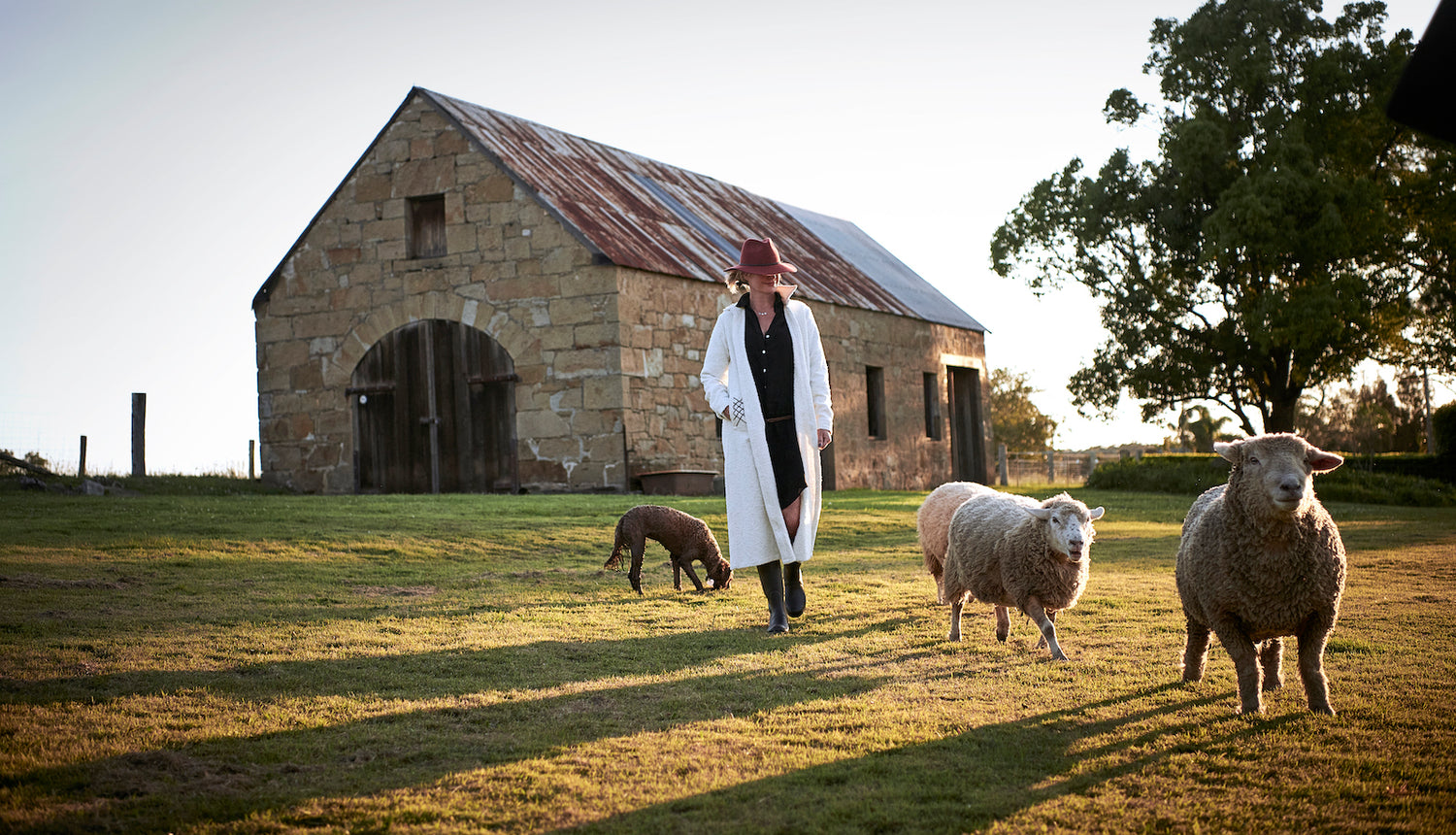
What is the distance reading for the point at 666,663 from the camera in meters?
6.16

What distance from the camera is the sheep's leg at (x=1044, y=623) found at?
633 centimetres

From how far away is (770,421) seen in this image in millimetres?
7375

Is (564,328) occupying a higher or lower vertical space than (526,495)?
higher

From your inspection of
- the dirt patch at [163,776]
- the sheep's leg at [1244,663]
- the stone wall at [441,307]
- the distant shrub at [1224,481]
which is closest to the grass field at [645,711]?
the dirt patch at [163,776]

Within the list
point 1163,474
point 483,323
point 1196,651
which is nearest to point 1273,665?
point 1196,651

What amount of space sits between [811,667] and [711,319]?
43.5 feet

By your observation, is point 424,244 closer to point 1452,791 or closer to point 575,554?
point 575,554

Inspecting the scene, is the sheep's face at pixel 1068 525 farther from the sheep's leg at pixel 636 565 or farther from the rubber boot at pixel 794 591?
the sheep's leg at pixel 636 565

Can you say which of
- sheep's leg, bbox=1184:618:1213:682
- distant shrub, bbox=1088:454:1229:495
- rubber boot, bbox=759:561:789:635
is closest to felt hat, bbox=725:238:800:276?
rubber boot, bbox=759:561:789:635

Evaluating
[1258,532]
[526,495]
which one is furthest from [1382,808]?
[526,495]

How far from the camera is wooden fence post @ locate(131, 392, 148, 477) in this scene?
65.2 ft

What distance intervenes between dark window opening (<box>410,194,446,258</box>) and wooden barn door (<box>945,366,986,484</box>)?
13203 mm

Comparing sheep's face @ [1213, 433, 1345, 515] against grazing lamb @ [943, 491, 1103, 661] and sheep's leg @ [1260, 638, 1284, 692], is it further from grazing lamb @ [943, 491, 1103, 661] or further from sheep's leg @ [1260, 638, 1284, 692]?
grazing lamb @ [943, 491, 1103, 661]

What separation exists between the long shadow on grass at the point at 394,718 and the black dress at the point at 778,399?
103 cm
